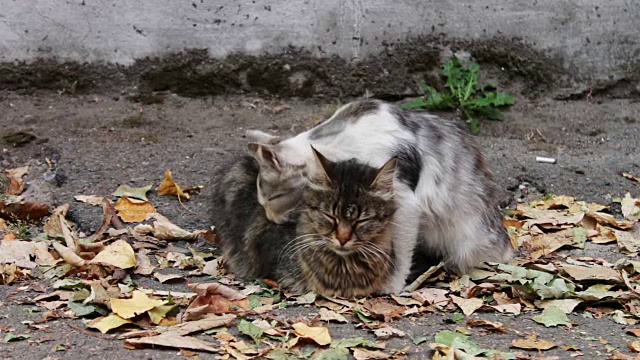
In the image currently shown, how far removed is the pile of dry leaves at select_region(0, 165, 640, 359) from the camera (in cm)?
415

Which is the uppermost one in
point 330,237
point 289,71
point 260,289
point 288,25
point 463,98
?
point 288,25

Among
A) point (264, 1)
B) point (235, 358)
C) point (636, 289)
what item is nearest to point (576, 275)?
point (636, 289)

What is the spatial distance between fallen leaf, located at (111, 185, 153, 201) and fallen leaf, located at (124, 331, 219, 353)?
7.45 feet

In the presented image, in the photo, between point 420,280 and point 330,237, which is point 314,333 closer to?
point 330,237

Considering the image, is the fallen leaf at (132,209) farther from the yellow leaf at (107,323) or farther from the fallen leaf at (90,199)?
the yellow leaf at (107,323)

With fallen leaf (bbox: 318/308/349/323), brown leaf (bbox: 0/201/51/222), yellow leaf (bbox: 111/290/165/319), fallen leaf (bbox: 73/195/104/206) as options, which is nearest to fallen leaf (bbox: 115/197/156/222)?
fallen leaf (bbox: 73/195/104/206)

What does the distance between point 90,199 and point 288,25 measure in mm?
2154

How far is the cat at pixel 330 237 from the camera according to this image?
15.5 feet

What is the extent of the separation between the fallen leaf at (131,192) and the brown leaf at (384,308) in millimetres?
2067

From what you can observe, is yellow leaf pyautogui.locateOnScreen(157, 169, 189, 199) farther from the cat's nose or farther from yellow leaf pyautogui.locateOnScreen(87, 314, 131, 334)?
yellow leaf pyautogui.locateOnScreen(87, 314, 131, 334)

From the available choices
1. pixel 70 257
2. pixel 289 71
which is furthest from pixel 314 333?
pixel 289 71

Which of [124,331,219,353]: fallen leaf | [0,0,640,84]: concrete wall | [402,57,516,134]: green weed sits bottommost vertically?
[124,331,219,353]: fallen leaf

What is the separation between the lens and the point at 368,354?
157 inches

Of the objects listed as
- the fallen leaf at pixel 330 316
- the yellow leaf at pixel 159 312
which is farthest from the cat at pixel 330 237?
the yellow leaf at pixel 159 312
